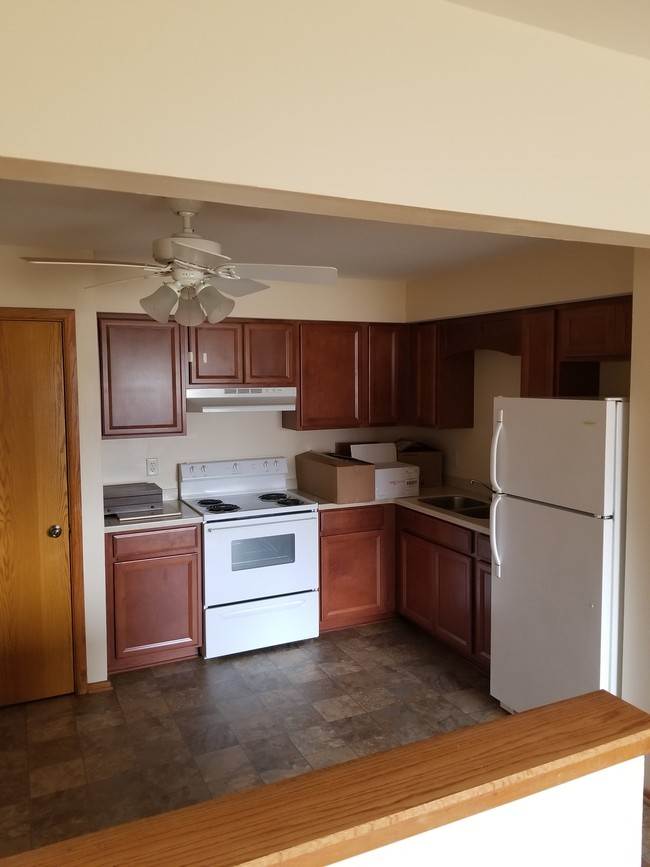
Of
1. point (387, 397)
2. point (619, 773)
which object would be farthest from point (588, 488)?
point (387, 397)

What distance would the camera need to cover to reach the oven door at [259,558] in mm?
4051

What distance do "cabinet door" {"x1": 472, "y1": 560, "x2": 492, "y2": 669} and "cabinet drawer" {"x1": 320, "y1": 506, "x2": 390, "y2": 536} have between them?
944 mm

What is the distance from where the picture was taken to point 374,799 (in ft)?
Answer: 3.72

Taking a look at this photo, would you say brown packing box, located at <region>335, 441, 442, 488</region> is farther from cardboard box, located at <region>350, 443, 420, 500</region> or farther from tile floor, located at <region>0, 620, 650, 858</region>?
tile floor, located at <region>0, 620, 650, 858</region>

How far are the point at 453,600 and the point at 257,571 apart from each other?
4.00ft

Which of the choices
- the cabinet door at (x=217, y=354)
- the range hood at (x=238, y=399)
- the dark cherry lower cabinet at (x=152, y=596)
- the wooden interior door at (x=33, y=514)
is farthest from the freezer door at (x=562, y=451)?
the wooden interior door at (x=33, y=514)

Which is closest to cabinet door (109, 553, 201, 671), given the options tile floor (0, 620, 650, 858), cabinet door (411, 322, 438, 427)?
tile floor (0, 620, 650, 858)

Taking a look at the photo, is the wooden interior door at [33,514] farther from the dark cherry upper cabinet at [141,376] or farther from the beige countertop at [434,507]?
the beige countertop at [434,507]

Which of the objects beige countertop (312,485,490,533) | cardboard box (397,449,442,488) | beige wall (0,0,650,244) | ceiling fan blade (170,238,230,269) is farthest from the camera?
cardboard box (397,449,442,488)

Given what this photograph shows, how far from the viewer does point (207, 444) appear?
4.71 m

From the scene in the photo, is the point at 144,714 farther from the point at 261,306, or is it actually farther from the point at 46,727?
the point at 261,306

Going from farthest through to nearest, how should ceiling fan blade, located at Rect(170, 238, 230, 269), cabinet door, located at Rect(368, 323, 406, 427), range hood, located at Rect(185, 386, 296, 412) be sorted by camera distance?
cabinet door, located at Rect(368, 323, 406, 427) → range hood, located at Rect(185, 386, 296, 412) → ceiling fan blade, located at Rect(170, 238, 230, 269)

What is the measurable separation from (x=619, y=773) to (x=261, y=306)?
355cm

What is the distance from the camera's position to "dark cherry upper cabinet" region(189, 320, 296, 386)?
4.25m
